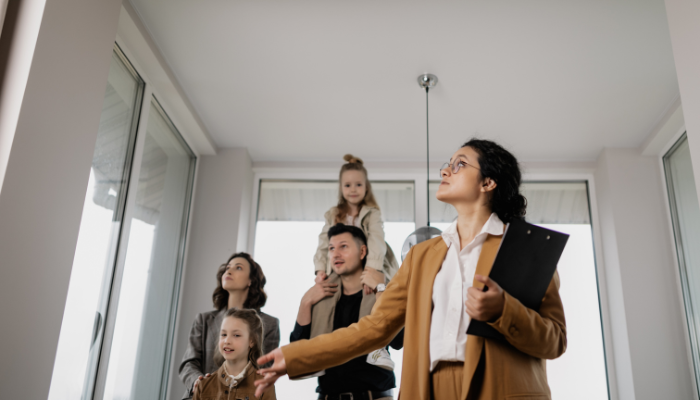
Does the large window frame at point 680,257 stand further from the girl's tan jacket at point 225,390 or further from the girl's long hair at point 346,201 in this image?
the girl's tan jacket at point 225,390

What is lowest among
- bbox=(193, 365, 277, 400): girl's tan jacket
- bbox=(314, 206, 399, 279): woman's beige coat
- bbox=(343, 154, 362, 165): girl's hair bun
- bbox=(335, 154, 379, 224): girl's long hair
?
bbox=(193, 365, 277, 400): girl's tan jacket

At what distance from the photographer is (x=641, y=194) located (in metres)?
3.66

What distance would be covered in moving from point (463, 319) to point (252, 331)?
140 cm

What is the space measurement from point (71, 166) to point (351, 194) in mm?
1604

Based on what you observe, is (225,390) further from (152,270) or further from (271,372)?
(152,270)

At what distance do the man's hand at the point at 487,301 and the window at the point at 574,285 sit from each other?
283 centimetres

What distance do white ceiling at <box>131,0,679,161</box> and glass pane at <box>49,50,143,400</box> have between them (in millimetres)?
424

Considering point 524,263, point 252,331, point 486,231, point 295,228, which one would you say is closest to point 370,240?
point 252,331

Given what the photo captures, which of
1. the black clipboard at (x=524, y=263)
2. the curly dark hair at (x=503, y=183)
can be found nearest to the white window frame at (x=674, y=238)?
the curly dark hair at (x=503, y=183)

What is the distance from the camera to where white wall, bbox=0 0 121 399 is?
1623 mm

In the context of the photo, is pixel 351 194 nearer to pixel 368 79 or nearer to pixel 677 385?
pixel 368 79

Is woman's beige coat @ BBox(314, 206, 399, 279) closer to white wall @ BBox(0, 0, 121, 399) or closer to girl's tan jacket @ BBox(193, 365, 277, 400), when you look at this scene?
girl's tan jacket @ BBox(193, 365, 277, 400)

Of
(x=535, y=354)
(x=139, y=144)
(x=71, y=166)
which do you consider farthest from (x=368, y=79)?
(x=535, y=354)

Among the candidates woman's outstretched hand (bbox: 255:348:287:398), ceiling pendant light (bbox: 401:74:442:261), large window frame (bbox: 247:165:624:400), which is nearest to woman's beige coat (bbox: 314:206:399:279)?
ceiling pendant light (bbox: 401:74:442:261)
